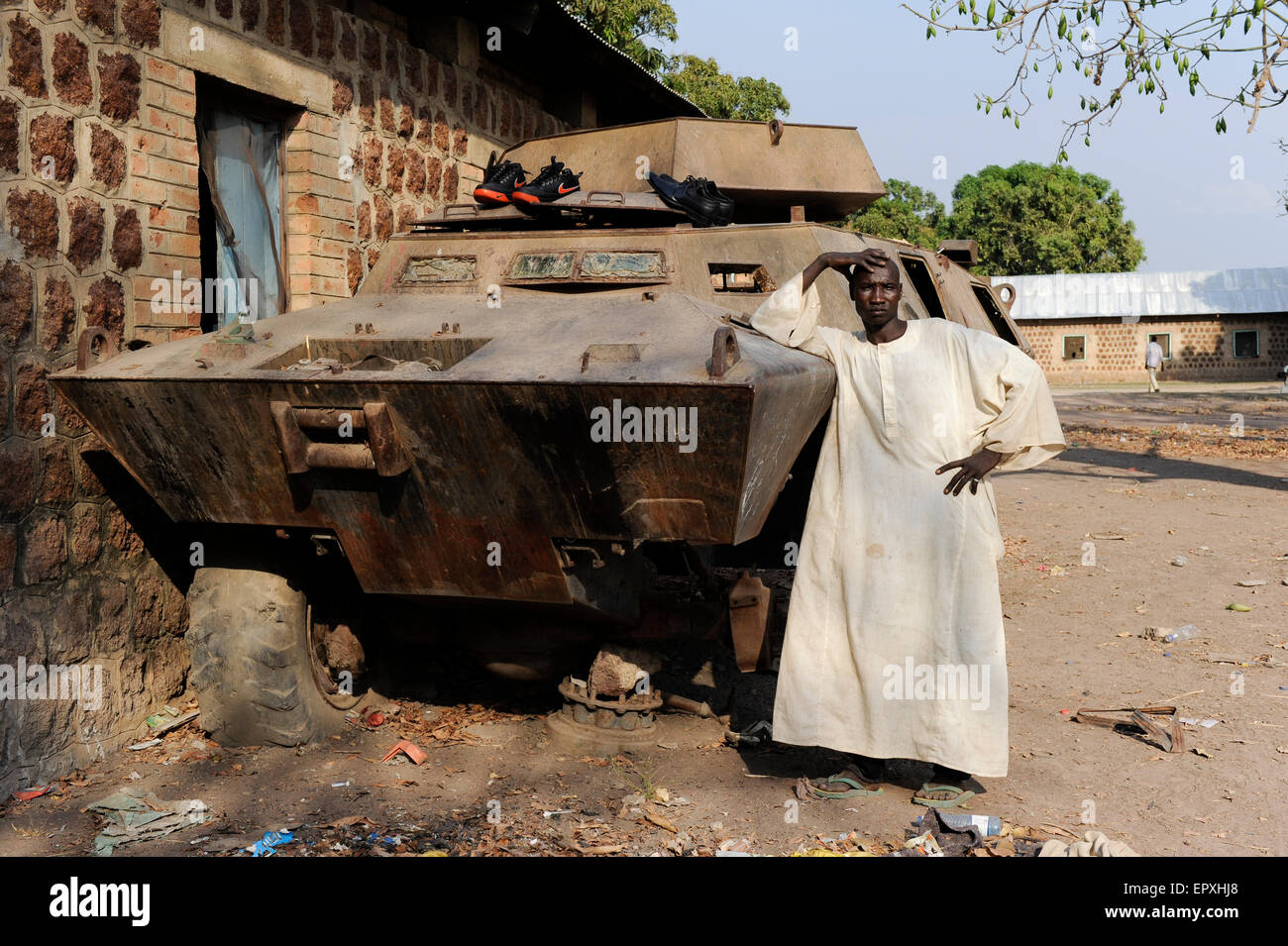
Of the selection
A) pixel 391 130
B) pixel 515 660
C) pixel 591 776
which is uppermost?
pixel 391 130

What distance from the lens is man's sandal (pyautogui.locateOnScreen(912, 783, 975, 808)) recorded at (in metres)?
4.14

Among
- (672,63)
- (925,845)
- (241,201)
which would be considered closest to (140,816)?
(925,845)

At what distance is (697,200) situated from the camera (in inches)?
211

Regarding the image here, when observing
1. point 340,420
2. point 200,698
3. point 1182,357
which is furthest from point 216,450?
point 1182,357

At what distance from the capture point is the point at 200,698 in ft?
15.5

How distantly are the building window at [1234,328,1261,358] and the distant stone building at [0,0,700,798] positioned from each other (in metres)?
30.9

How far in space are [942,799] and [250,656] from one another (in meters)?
2.63

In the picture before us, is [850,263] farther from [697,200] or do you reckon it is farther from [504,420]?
[504,420]

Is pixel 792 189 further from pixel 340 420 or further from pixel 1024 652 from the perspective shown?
pixel 340 420

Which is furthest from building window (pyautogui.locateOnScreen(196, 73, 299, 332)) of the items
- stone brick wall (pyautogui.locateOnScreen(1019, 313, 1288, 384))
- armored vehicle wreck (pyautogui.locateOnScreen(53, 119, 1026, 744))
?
stone brick wall (pyautogui.locateOnScreen(1019, 313, 1288, 384))

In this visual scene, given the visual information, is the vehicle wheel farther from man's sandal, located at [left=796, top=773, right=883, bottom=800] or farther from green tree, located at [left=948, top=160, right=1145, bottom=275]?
green tree, located at [left=948, top=160, right=1145, bottom=275]

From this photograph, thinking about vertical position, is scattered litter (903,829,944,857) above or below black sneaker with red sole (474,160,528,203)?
below
